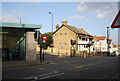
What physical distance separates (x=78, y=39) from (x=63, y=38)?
Answer: 574cm

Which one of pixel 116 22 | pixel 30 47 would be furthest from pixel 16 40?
pixel 116 22

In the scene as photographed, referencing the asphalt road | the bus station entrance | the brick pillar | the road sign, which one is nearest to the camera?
the road sign

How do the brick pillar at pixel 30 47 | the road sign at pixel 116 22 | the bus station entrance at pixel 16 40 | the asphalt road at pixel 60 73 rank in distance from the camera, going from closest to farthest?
the road sign at pixel 116 22
the asphalt road at pixel 60 73
the bus station entrance at pixel 16 40
the brick pillar at pixel 30 47

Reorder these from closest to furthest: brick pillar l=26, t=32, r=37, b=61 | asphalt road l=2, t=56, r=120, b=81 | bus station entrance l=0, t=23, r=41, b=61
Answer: asphalt road l=2, t=56, r=120, b=81
bus station entrance l=0, t=23, r=41, b=61
brick pillar l=26, t=32, r=37, b=61

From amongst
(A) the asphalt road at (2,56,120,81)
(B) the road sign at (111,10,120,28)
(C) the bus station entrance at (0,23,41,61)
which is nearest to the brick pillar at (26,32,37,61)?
(C) the bus station entrance at (0,23,41,61)

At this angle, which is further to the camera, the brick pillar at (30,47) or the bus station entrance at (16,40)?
the brick pillar at (30,47)

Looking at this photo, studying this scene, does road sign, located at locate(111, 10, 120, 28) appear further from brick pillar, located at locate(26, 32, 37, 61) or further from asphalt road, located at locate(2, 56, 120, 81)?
brick pillar, located at locate(26, 32, 37, 61)

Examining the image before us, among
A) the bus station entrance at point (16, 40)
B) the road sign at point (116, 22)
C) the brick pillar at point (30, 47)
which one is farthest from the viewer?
the brick pillar at point (30, 47)

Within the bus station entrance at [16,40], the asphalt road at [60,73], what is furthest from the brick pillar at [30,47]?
the asphalt road at [60,73]

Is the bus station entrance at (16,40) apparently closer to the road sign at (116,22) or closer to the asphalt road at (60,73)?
the asphalt road at (60,73)

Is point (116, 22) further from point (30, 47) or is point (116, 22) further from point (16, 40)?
point (16, 40)

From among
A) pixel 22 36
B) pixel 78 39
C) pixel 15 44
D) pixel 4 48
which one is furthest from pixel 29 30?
pixel 78 39

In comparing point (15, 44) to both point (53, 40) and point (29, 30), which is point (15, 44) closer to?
point (29, 30)

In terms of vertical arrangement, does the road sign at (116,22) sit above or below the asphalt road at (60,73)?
above
